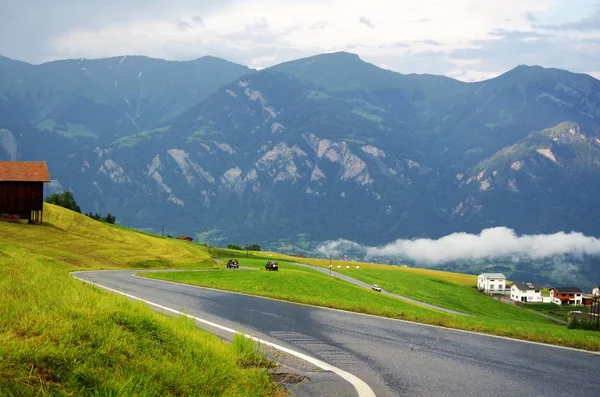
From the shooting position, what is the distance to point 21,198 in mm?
94750

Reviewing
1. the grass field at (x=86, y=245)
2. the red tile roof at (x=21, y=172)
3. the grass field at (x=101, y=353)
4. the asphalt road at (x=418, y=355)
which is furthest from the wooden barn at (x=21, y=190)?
the grass field at (x=101, y=353)

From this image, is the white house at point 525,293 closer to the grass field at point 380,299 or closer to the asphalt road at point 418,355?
the grass field at point 380,299

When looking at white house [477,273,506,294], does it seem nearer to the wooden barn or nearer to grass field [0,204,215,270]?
grass field [0,204,215,270]

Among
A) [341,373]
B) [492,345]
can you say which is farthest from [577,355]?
[341,373]

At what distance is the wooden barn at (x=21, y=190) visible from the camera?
9381 centimetres

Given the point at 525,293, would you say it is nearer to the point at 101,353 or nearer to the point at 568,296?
the point at 568,296

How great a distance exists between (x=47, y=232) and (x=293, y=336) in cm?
8320

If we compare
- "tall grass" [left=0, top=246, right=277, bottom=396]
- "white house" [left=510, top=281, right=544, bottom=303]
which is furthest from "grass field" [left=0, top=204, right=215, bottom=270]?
"white house" [left=510, top=281, right=544, bottom=303]

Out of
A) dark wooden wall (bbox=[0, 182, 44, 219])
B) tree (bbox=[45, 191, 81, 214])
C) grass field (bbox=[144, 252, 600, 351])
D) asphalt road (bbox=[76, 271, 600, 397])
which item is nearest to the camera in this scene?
asphalt road (bbox=[76, 271, 600, 397])

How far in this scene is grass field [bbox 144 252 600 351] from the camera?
17.9 m

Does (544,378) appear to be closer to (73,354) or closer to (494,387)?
(494,387)

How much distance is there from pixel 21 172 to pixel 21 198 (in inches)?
168

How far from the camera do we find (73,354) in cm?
816

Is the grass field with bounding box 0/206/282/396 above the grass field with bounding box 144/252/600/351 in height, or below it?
above
